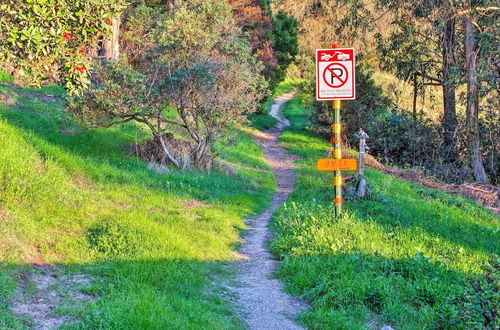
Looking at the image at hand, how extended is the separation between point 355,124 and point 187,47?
12267 mm

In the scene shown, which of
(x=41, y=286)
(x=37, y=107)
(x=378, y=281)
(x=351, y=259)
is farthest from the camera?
(x=37, y=107)

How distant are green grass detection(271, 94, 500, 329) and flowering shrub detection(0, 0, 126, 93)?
3.99 metres

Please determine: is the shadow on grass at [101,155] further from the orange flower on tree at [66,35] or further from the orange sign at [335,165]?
the orange flower on tree at [66,35]

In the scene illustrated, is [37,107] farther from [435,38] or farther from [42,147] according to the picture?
[435,38]

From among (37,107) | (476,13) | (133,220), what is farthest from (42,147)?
(476,13)

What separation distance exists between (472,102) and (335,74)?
11258mm

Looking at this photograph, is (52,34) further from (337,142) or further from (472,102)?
(472,102)

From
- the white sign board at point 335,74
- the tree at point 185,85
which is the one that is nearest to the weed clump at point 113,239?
the white sign board at point 335,74

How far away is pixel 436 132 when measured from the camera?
2014 cm

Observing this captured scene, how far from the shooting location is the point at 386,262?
22.4 feet

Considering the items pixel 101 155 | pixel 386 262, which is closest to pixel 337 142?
pixel 386 262

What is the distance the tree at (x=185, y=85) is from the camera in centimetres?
1130

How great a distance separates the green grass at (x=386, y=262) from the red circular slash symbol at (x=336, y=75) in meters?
2.26

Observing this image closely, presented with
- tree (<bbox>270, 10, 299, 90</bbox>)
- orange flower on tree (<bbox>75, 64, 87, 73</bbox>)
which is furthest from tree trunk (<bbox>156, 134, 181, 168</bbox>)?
tree (<bbox>270, 10, 299, 90</bbox>)
